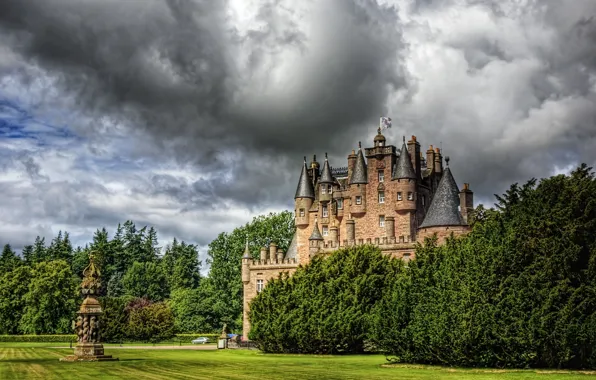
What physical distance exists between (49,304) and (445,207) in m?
56.0

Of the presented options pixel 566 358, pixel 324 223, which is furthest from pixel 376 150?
pixel 566 358

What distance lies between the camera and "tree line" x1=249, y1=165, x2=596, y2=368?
31.5 m

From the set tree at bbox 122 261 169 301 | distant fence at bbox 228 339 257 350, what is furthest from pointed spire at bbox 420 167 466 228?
tree at bbox 122 261 169 301

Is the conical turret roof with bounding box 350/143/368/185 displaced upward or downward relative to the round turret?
downward

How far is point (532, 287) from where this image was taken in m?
32.4

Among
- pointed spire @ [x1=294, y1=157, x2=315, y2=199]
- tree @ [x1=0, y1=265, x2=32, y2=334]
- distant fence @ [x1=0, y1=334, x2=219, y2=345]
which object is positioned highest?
pointed spire @ [x1=294, y1=157, x2=315, y2=199]

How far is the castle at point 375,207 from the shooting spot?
63844 mm

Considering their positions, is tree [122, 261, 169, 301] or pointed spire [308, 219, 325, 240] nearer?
pointed spire [308, 219, 325, 240]

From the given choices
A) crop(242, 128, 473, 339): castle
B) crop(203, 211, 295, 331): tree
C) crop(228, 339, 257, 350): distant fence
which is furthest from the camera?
crop(203, 211, 295, 331): tree

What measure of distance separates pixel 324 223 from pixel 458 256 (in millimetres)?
38390

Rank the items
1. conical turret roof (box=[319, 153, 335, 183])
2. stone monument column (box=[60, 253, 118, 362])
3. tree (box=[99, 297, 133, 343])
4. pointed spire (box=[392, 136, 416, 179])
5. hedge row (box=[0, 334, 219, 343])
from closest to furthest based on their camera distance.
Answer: stone monument column (box=[60, 253, 118, 362]), pointed spire (box=[392, 136, 416, 179]), conical turret roof (box=[319, 153, 335, 183]), tree (box=[99, 297, 133, 343]), hedge row (box=[0, 334, 219, 343])

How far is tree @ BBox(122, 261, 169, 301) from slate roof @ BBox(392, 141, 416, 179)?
201 feet

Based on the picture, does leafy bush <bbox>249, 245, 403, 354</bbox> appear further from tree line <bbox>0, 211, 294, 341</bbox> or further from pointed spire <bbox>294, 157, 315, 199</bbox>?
tree line <bbox>0, 211, 294, 341</bbox>

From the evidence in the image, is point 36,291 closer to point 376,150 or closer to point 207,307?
point 207,307
